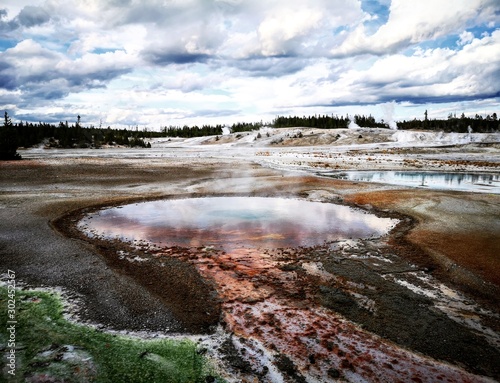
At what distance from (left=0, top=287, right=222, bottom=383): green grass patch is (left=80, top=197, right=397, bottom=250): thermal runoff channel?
3670 mm

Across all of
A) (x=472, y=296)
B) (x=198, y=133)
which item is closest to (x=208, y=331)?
(x=472, y=296)

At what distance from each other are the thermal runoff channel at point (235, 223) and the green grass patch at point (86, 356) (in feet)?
12.0

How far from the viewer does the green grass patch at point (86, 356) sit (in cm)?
346

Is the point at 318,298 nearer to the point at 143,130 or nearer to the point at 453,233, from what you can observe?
the point at 453,233

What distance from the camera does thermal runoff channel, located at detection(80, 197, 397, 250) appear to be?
327 inches

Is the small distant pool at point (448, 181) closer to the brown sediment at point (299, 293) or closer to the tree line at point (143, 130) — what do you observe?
the brown sediment at point (299, 293)

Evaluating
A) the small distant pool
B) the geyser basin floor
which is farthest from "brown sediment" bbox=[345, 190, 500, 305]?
the small distant pool

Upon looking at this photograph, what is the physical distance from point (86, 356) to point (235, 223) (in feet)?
20.5

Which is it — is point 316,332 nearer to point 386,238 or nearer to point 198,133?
point 386,238

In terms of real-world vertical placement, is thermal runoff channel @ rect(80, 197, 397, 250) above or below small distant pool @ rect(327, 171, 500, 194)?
below

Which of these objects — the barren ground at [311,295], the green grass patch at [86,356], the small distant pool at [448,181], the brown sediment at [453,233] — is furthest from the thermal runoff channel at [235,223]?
the small distant pool at [448,181]

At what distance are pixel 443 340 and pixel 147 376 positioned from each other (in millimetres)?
3456

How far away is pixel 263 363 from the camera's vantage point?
3.73 metres

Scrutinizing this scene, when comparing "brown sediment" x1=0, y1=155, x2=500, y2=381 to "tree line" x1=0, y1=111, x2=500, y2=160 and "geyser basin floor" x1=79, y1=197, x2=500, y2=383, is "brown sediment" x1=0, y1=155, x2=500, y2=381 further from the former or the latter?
"tree line" x1=0, y1=111, x2=500, y2=160
